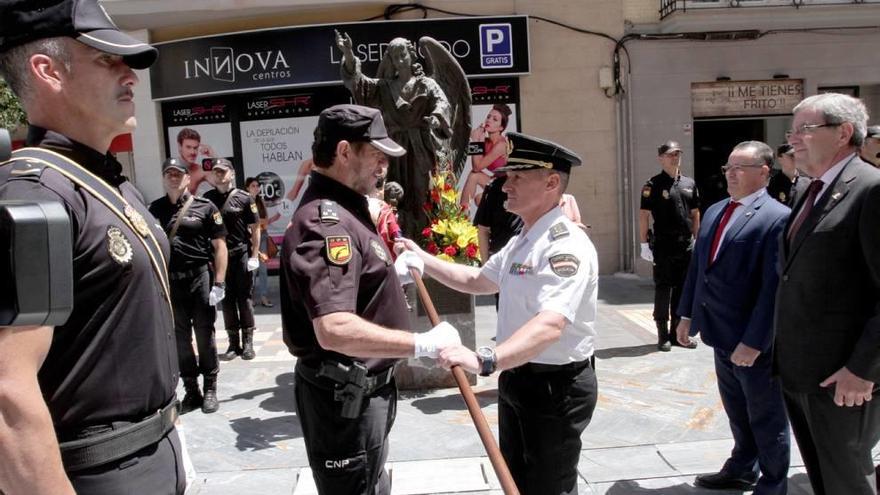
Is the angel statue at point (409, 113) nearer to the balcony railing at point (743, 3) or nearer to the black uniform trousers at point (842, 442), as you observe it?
→ the black uniform trousers at point (842, 442)

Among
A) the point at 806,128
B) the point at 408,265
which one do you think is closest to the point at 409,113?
the point at 408,265

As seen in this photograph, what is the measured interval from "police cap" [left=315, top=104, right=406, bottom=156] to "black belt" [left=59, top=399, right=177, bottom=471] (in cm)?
127

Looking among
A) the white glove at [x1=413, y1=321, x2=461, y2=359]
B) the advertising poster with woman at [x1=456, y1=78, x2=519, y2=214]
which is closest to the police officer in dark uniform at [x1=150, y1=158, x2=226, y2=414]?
the white glove at [x1=413, y1=321, x2=461, y2=359]

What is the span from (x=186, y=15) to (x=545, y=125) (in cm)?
666

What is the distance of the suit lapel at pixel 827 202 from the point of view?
2.89 m

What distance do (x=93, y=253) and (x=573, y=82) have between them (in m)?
11.3

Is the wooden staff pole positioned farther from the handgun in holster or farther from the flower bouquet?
the flower bouquet

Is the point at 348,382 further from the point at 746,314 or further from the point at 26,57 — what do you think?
the point at 746,314

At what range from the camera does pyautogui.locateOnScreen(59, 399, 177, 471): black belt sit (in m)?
1.64

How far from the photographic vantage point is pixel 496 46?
460 inches

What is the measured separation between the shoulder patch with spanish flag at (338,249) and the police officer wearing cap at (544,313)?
0.76 meters

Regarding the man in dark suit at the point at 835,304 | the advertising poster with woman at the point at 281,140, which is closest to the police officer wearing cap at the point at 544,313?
the man in dark suit at the point at 835,304

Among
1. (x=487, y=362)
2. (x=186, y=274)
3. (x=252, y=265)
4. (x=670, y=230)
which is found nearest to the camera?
(x=487, y=362)

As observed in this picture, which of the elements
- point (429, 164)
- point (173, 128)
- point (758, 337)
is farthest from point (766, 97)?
point (173, 128)
